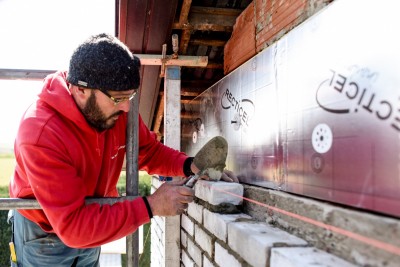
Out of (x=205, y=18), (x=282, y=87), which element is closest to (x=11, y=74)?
(x=205, y=18)

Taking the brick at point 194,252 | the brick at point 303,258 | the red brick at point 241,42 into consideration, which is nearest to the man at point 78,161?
the brick at point 303,258

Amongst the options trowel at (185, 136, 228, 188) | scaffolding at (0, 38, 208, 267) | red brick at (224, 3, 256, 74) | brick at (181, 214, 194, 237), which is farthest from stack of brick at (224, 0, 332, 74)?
brick at (181, 214, 194, 237)

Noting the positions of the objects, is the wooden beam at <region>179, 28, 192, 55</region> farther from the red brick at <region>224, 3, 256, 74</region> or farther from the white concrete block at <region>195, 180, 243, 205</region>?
the white concrete block at <region>195, 180, 243, 205</region>

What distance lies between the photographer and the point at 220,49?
306cm

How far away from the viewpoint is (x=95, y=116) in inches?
68.6

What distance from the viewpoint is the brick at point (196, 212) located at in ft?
7.41

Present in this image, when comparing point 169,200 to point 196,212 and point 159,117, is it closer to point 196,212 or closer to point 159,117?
point 196,212

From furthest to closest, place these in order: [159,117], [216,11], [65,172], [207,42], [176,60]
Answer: [159,117] < [207,42] < [176,60] < [216,11] < [65,172]

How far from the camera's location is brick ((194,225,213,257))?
2021 millimetres

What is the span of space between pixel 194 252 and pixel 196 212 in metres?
0.31

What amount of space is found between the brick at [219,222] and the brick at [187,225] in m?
0.53

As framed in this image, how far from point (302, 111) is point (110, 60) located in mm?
916

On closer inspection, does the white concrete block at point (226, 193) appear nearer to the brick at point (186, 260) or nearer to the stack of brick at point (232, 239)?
the stack of brick at point (232, 239)

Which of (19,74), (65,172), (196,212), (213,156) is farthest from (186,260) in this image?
(19,74)
